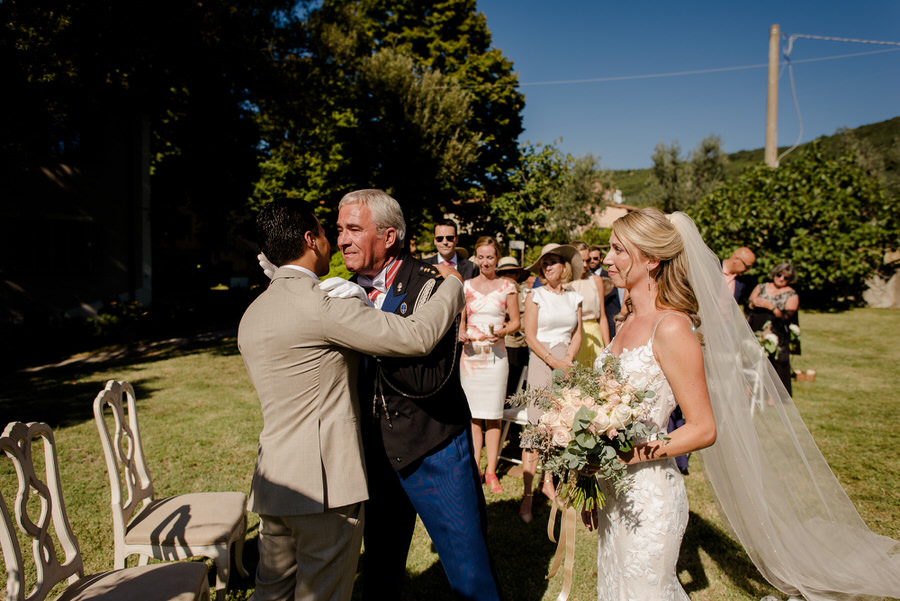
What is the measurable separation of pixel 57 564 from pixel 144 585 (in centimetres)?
50

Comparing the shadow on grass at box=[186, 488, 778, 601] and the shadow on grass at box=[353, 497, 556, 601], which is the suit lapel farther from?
the shadow on grass at box=[353, 497, 556, 601]

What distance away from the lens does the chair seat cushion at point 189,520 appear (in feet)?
9.66

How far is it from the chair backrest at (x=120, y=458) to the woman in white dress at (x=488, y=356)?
9.16 ft

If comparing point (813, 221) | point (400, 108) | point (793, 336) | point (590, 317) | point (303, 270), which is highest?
point (400, 108)

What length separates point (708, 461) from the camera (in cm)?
307

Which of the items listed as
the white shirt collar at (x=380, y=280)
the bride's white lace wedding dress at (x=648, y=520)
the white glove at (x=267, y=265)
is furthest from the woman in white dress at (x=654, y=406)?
the white glove at (x=267, y=265)

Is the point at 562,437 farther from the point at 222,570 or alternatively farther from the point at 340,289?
the point at 222,570

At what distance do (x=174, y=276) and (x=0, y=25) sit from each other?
1980 cm

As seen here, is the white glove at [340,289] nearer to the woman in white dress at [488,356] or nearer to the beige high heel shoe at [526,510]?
the woman in white dress at [488,356]

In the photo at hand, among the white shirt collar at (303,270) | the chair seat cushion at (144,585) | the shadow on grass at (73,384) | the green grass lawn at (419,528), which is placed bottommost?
the shadow on grass at (73,384)

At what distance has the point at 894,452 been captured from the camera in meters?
6.11

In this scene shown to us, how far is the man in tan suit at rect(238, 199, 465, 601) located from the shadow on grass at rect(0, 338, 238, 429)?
662 centimetres

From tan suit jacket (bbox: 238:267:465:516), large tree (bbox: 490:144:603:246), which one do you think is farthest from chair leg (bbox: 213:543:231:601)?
large tree (bbox: 490:144:603:246)

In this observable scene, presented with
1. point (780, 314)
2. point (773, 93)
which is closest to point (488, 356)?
point (780, 314)
